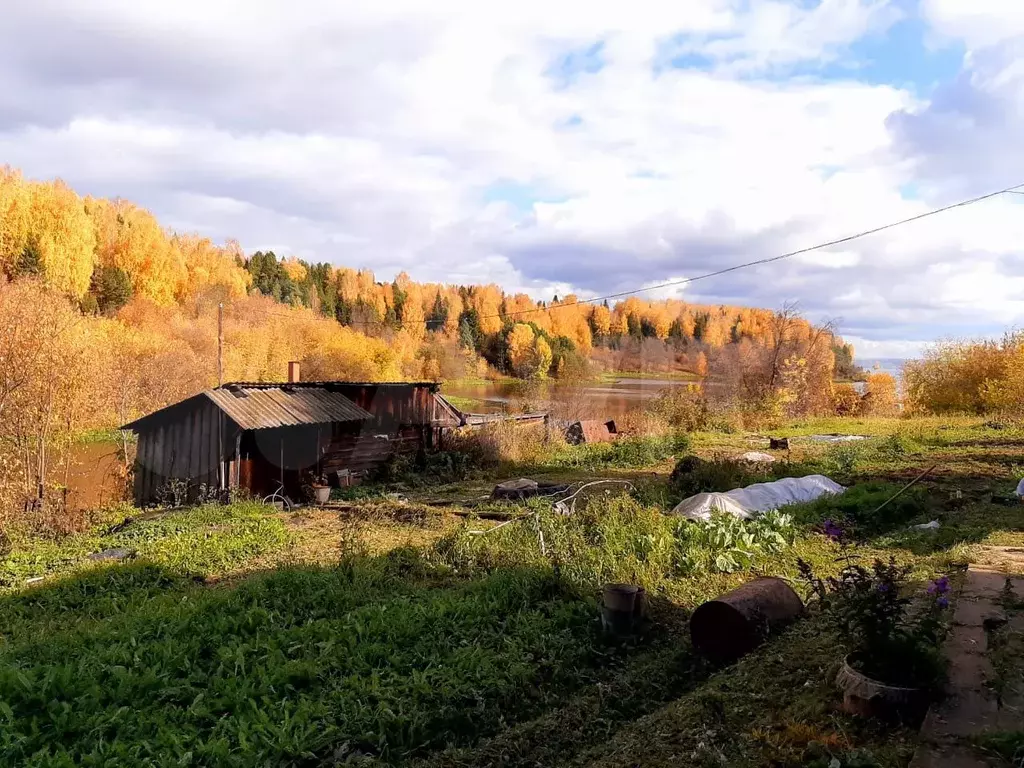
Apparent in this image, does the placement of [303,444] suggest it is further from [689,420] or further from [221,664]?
[689,420]

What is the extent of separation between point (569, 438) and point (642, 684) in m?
19.3

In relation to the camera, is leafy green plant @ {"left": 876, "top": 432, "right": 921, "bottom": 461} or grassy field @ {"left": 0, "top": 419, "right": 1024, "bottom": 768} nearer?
grassy field @ {"left": 0, "top": 419, "right": 1024, "bottom": 768}

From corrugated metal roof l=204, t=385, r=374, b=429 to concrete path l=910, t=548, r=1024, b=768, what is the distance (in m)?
13.0

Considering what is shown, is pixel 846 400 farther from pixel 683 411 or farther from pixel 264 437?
pixel 264 437

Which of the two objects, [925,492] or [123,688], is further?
[925,492]

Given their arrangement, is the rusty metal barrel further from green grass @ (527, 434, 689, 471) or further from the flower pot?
green grass @ (527, 434, 689, 471)

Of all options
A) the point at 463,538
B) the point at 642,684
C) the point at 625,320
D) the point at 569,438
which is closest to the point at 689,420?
the point at 569,438

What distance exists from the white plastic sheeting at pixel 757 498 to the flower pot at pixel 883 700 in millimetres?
5003

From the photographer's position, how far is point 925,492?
448 inches

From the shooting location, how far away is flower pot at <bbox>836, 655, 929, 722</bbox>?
3.50m

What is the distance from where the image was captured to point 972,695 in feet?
12.0

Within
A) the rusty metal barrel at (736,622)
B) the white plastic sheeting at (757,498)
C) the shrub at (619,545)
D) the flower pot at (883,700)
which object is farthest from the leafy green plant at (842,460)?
the flower pot at (883,700)

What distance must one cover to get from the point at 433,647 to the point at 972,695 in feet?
12.2

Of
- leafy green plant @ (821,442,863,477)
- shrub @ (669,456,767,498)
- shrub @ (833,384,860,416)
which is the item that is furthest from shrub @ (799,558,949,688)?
shrub @ (833,384,860,416)
